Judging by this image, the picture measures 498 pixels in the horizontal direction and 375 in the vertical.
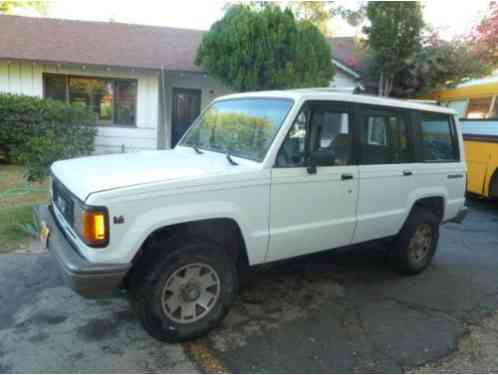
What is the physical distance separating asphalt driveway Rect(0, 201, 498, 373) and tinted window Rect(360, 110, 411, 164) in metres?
1.44

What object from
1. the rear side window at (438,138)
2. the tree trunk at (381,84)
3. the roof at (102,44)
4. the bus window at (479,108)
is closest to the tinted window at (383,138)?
the rear side window at (438,138)

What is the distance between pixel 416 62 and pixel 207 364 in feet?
38.9

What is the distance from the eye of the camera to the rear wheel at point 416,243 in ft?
14.9

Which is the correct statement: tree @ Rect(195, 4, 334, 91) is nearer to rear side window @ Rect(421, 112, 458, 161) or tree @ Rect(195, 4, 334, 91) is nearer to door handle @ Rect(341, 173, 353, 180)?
rear side window @ Rect(421, 112, 458, 161)

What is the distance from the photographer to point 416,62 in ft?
39.6

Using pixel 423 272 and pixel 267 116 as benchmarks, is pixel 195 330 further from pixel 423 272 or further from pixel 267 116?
pixel 423 272

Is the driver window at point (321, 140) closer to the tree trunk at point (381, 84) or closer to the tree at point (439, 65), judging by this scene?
the tree at point (439, 65)

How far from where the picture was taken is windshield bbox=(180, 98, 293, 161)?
338 centimetres

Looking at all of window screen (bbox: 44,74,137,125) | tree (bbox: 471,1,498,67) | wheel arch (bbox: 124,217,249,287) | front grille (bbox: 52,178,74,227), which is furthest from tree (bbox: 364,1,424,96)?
front grille (bbox: 52,178,74,227)

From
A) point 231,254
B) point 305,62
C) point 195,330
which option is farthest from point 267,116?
point 305,62

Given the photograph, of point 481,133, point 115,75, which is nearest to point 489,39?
point 481,133

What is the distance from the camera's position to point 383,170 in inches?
159

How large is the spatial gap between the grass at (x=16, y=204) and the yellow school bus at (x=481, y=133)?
8639 mm

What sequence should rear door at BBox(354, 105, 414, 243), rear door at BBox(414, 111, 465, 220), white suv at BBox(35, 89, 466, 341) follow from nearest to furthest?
white suv at BBox(35, 89, 466, 341) → rear door at BBox(354, 105, 414, 243) → rear door at BBox(414, 111, 465, 220)
